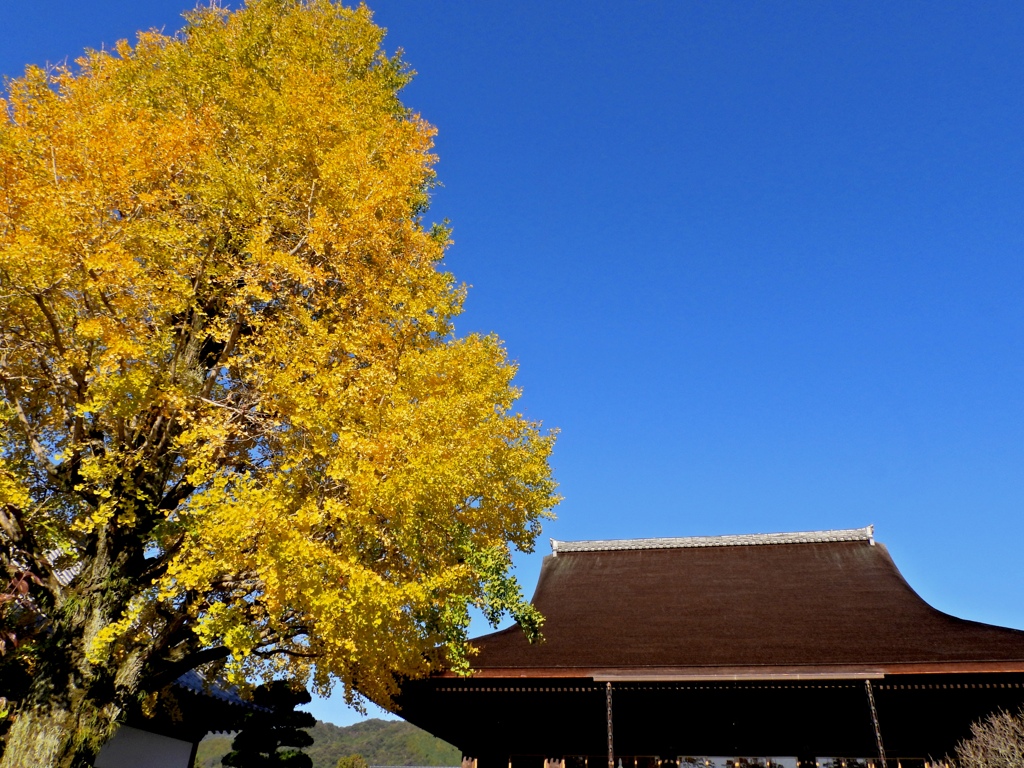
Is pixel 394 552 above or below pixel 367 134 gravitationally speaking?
below

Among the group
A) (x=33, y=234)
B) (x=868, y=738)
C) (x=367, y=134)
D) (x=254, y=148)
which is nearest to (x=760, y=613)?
(x=868, y=738)

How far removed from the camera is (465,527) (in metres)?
8.04

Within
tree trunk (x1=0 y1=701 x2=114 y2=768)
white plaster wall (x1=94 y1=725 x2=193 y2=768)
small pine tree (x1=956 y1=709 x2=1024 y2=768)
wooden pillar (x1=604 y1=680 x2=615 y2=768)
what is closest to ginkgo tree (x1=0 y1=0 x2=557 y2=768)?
tree trunk (x1=0 y1=701 x2=114 y2=768)

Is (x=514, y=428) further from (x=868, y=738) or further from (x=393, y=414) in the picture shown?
(x=868, y=738)

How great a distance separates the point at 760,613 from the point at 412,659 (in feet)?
20.8

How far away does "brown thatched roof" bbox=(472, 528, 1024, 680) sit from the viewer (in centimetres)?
855

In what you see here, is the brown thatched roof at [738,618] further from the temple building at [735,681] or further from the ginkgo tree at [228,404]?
the ginkgo tree at [228,404]

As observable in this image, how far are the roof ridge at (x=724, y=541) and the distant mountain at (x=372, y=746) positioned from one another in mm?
82093

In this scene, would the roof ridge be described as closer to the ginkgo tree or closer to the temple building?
the temple building

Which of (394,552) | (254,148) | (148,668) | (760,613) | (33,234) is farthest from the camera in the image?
(760,613)

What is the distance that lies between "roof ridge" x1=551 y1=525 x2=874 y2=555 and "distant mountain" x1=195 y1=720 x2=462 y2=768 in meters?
82.1

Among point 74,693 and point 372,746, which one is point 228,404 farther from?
point 372,746

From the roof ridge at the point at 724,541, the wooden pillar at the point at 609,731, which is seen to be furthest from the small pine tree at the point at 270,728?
the roof ridge at the point at 724,541

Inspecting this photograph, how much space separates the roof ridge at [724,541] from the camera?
45.6ft
